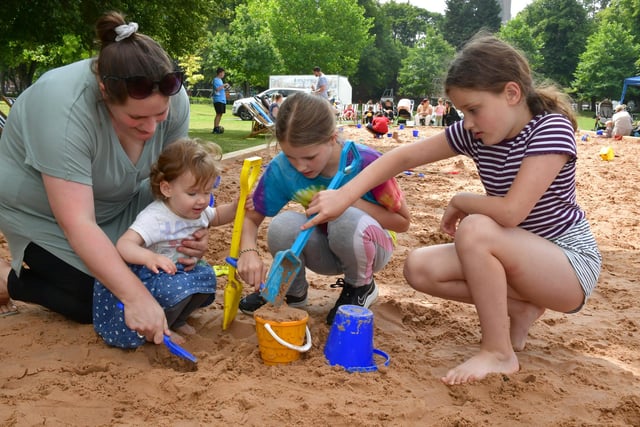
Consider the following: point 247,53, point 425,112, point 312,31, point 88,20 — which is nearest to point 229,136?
point 88,20

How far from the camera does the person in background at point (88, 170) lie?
2053 mm

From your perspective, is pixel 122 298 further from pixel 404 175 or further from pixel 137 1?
pixel 137 1

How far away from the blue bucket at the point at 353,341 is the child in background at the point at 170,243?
1.91ft

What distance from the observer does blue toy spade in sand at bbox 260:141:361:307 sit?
2127mm

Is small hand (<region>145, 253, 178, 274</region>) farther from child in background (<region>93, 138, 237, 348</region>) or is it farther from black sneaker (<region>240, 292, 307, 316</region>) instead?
black sneaker (<region>240, 292, 307, 316</region>)

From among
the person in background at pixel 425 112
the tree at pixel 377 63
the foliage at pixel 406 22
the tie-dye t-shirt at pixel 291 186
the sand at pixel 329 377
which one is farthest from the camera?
the foliage at pixel 406 22

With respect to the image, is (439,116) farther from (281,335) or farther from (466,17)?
(466,17)

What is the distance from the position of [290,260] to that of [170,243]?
511 mm

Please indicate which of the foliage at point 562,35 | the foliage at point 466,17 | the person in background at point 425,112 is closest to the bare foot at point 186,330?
the person in background at point 425,112

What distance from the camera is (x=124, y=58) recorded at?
6.73ft

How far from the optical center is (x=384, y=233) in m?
2.56

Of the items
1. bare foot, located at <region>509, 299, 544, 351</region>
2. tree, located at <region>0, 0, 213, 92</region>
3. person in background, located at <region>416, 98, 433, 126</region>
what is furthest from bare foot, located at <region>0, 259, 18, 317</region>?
person in background, located at <region>416, 98, 433, 126</region>

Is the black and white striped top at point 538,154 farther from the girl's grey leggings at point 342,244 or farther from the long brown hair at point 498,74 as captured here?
the girl's grey leggings at point 342,244

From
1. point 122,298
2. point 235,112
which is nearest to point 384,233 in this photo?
point 122,298
